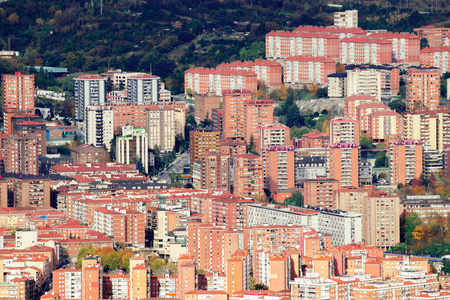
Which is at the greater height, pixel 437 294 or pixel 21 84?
pixel 21 84

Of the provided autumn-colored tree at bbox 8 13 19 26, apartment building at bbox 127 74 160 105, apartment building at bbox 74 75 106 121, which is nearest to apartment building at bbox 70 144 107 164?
apartment building at bbox 74 75 106 121

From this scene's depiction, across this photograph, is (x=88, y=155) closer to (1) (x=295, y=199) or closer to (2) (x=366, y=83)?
(1) (x=295, y=199)

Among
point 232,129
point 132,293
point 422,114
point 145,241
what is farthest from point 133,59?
point 132,293

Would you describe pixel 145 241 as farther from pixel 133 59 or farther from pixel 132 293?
pixel 133 59

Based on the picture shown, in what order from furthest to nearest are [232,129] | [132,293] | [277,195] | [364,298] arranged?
[232,129], [277,195], [132,293], [364,298]

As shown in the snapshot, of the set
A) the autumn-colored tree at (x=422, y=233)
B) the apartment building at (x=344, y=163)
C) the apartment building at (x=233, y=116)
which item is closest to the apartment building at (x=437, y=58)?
the apartment building at (x=233, y=116)

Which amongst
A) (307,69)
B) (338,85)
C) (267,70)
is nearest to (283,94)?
(307,69)

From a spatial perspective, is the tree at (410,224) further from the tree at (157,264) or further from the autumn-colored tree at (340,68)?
the autumn-colored tree at (340,68)

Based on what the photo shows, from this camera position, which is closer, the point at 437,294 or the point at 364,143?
the point at 437,294
